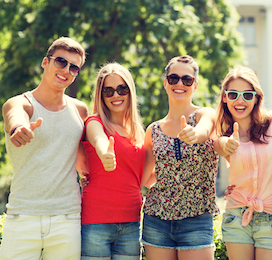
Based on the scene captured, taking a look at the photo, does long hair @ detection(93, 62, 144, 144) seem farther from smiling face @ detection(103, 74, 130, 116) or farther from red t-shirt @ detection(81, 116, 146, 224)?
red t-shirt @ detection(81, 116, 146, 224)

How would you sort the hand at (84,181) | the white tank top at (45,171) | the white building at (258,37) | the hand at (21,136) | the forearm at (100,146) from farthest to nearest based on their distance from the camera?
the white building at (258,37) < the hand at (84,181) < the white tank top at (45,171) < the forearm at (100,146) < the hand at (21,136)

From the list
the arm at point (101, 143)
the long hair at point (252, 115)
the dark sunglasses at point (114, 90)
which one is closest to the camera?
the arm at point (101, 143)

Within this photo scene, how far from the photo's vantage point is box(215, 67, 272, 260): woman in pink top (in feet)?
8.83

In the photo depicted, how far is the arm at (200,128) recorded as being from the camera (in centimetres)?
259

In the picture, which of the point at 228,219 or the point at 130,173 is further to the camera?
the point at 130,173

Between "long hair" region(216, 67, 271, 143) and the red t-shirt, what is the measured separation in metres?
0.81

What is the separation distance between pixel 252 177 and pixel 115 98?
1354 millimetres

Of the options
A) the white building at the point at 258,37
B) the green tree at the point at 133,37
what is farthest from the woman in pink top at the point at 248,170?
the white building at the point at 258,37

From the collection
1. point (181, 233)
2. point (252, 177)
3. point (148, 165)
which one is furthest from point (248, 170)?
point (148, 165)

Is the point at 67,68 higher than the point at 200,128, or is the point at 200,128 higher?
the point at 67,68

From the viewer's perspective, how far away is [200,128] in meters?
2.80

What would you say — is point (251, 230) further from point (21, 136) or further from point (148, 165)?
point (21, 136)

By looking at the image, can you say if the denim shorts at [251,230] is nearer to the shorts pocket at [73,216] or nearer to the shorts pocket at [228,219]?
the shorts pocket at [228,219]

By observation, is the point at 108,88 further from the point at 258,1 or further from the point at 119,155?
the point at 258,1
